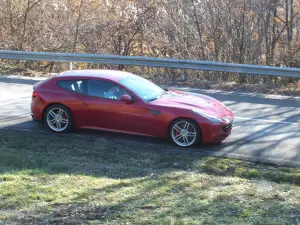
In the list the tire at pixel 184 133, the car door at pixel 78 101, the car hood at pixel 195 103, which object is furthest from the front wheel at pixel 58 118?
the tire at pixel 184 133

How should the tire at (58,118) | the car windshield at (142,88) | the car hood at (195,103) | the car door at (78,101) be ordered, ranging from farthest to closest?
the tire at (58,118), the car door at (78,101), the car windshield at (142,88), the car hood at (195,103)

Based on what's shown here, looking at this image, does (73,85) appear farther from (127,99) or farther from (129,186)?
(129,186)

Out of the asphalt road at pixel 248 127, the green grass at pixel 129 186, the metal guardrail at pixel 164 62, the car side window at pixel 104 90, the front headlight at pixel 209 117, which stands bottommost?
the green grass at pixel 129 186

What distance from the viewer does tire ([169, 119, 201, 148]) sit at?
407 inches

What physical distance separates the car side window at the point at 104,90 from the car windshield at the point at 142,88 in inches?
7.1

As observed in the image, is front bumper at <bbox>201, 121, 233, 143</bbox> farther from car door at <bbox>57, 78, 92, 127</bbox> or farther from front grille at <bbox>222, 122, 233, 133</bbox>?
car door at <bbox>57, 78, 92, 127</bbox>

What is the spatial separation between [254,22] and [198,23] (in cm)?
223

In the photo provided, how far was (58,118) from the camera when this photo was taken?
37.2 ft

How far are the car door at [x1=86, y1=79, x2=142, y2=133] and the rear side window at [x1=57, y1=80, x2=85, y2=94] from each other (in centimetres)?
17

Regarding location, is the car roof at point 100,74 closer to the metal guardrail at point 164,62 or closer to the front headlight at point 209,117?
the front headlight at point 209,117

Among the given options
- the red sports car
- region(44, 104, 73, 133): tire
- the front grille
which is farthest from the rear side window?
the front grille

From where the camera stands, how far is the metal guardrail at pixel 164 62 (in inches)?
641

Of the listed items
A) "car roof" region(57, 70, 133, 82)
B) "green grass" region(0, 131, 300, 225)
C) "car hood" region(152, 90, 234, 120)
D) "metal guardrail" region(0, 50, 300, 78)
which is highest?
"metal guardrail" region(0, 50, 300, 78)

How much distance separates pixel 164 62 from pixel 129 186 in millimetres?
10380
